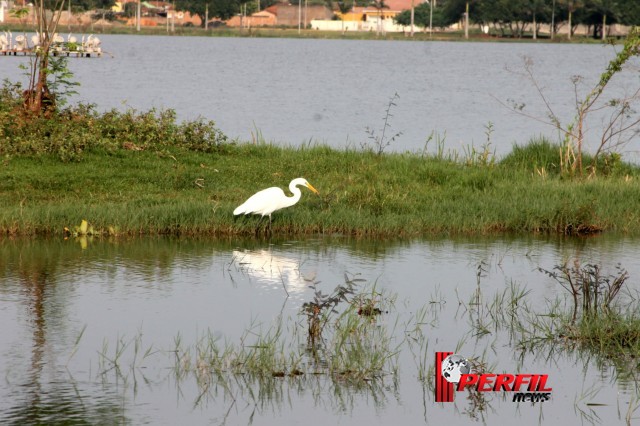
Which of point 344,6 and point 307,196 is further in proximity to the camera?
point 344,6

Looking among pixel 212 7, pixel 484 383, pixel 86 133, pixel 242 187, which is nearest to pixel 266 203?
pixel 242 187

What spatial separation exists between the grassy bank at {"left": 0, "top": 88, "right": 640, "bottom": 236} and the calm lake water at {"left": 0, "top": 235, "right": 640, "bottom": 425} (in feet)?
1.36

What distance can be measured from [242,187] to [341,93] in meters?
28.1

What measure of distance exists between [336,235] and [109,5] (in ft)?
284

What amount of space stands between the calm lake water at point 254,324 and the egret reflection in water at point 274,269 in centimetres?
3

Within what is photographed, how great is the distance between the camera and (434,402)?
7434 millimetres

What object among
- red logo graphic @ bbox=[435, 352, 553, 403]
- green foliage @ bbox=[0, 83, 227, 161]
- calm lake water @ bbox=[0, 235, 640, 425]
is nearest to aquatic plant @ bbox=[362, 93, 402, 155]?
green foliage @ bbox=[0, 83, 227, 161]

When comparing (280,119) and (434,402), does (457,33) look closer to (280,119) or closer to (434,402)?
(280,119)

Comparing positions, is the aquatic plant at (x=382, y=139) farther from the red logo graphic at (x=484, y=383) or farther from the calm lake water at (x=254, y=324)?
the red logo graphic at (x=484, y=383)

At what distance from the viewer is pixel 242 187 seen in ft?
47.6

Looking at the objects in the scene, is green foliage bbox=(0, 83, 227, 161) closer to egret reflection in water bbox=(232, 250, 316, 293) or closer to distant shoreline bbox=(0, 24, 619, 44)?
egret reflection in water bbox=(232, 250, 316, 293)

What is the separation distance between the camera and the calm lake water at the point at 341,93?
1117 inches

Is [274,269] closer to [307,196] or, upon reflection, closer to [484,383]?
[307,196]

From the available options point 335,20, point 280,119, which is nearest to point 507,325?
point 280,119
